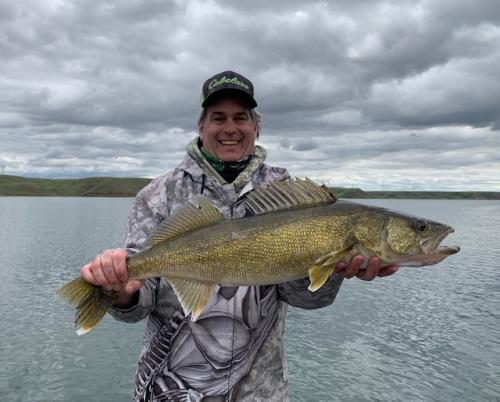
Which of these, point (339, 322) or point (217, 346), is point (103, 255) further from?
point (339, 322)

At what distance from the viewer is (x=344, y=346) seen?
655 inches

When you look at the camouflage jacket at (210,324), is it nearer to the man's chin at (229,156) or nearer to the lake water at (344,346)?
the man's chin at (229,156)

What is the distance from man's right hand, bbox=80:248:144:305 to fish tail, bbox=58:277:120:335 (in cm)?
9

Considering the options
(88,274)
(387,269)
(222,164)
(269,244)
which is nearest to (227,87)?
(222,164)

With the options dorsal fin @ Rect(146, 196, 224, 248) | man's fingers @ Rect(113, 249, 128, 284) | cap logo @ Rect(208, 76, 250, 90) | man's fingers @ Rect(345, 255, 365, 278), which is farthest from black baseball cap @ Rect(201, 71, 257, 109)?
man's fingers @ Rect(345, 255, 365, 278)

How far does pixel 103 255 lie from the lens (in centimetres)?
477

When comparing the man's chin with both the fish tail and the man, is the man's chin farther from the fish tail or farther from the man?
the fish tail

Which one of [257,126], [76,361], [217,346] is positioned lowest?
[76,361]

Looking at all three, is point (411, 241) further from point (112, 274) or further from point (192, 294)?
point (112, 274)

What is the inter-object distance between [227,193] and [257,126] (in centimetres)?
114

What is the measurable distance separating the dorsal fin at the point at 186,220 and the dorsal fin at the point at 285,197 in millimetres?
434

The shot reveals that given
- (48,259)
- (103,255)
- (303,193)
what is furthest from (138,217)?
(48,259)

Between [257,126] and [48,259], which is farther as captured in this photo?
[48,259]

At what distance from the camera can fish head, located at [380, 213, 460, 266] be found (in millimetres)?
5113
